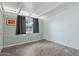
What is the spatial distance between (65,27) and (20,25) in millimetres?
3113

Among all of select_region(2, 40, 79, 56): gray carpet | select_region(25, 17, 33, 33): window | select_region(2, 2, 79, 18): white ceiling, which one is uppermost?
select_region(2, 2, 79, 18): white ceiling

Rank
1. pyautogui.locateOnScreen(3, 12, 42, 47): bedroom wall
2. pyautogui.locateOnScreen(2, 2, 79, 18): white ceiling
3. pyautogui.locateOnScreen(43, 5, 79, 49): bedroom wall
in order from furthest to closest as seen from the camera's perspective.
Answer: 1. pyautogui.locateOnScreen(3, 12, 42, 47): bedroom wall
2. pyautogui.locateOnScreen(43, 5, 79, 49): bedroom wall
3. pyautogui.locateOnScreen(2, 2, 79, 18): white ceiling

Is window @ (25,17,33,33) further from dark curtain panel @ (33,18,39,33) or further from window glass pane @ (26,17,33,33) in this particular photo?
dark curtain panel @ (33,18,39,33)

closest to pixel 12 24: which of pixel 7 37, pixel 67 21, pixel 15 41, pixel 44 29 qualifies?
pixel 7 37

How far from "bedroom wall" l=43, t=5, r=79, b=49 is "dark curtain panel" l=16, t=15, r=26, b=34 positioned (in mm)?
2161

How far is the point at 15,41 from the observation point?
4.77m

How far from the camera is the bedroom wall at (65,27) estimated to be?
12.4 feet

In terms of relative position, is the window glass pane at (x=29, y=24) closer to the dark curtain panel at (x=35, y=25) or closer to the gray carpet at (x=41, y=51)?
the dark curtain panel at (x=35, y=25)

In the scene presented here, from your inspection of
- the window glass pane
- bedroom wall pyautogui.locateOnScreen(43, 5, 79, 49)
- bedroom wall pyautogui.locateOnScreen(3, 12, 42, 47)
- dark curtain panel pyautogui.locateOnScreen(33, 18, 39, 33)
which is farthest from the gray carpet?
dark curtain panel pyautogui.locateOnScreen(33, 18, 39, 33)

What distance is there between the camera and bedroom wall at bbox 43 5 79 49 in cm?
377

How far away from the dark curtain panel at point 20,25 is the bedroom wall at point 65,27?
85.1 inches

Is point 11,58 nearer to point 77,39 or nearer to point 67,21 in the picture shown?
point 77,39

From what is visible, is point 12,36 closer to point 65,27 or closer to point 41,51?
point 41,51

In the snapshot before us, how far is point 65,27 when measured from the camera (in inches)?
173
